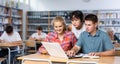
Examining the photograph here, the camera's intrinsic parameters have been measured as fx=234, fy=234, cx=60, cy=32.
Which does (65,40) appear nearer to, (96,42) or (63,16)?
(96,42)

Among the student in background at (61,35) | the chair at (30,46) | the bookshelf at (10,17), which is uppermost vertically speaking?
the bookshelf at (10,17)

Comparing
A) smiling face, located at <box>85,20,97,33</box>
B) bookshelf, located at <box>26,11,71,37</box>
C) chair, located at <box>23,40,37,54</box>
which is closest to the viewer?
smiling face, located at <box>85,20,97,33</box>

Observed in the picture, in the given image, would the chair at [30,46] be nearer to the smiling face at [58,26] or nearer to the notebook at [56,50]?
the smiling face at [58,26]

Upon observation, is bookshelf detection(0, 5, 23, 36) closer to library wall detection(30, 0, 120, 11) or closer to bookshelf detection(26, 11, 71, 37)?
bookshelf detection(26, 11, 71, 37)

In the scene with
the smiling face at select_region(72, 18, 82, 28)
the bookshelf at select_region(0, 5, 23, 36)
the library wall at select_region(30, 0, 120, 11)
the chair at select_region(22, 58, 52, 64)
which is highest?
the library wall at select_region(30, 0, 120, 11)

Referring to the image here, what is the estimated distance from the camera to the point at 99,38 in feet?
9.64

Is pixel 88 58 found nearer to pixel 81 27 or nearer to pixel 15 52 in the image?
pixel 81 27

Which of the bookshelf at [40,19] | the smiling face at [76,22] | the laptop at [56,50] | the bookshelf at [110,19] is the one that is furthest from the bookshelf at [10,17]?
the laptop at [56,50]

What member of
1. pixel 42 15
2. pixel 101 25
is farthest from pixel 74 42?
pixel 42 15

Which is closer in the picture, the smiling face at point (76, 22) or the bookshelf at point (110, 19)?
the smiling face at point (76, 22)

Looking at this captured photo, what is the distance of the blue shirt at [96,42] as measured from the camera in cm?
294

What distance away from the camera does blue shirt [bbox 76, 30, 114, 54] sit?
9.64 feet

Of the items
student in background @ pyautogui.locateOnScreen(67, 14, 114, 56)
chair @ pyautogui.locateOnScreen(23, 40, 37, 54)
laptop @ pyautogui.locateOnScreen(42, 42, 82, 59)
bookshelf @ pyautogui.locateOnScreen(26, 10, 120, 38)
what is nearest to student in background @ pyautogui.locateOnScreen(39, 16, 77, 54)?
student in background @ pyautogui.locateOnScreen(67, 14, 114, 56)

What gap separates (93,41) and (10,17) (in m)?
6.87
